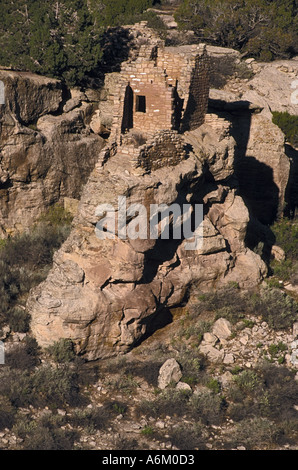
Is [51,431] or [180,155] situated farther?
[180,155]

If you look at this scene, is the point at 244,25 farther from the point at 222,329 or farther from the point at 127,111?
the point at 222,329

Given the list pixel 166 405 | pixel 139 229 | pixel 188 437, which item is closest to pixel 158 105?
pixel 139 229

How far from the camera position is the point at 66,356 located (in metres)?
16.1

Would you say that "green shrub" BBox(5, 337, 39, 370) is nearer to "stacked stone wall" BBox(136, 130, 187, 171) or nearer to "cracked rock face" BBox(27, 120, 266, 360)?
"cracked rock face" BBox(27, 120, 266, 360)

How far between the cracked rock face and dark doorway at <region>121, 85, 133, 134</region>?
3.41 ft

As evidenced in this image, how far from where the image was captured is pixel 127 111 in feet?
56.2

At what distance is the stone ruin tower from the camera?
53.4 feet

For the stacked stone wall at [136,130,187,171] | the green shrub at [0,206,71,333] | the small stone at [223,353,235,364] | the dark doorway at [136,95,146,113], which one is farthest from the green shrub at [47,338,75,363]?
the dark doorway at [136,95,146,113]

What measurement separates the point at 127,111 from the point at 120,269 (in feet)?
12.7

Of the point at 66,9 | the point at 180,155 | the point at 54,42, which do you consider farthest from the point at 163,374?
the point at 66,9

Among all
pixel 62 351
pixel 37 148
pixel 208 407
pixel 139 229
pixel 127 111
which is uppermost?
pixel 127 111

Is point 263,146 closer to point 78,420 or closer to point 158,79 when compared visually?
point 158,79
